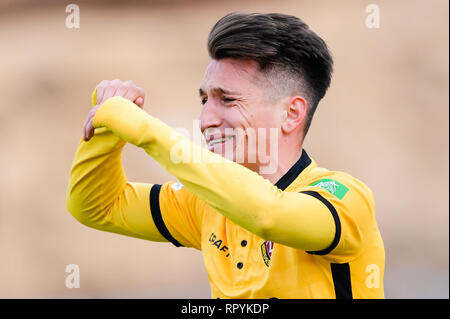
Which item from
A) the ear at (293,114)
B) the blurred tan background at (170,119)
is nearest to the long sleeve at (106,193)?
the ear at (293,114)

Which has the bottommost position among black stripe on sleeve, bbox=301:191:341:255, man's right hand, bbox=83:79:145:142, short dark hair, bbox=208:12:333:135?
black stripe on sleeve, bbox=301:191:341:255

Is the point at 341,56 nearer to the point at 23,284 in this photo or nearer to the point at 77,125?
the point at 77,125

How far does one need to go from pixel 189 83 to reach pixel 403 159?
3119 mm

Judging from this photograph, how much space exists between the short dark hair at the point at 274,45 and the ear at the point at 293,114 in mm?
64

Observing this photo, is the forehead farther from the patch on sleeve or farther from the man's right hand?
the patch on sleeve

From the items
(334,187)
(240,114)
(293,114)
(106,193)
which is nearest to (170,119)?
(106,193)

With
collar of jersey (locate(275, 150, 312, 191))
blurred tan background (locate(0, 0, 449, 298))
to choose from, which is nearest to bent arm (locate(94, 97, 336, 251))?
collar of jersey (locate(275, 150, 312, 191))

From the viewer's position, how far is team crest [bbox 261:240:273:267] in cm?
285

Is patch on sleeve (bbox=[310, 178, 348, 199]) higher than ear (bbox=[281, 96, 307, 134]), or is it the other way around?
ear (bbox=[281, 96, 307, 134])

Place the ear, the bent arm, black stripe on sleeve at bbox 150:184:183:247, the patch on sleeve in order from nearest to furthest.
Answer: the bent arm → the patch on sleeve → the ear → black stripe on sleeve at bbox 150:184:183:247

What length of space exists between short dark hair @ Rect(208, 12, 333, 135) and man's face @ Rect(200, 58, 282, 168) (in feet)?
0.22

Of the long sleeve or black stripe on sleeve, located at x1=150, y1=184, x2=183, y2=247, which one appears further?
black stripe on sleeve, located at x1=150, y1=184, x2=183, y2=247

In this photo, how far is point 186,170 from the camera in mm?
2467
